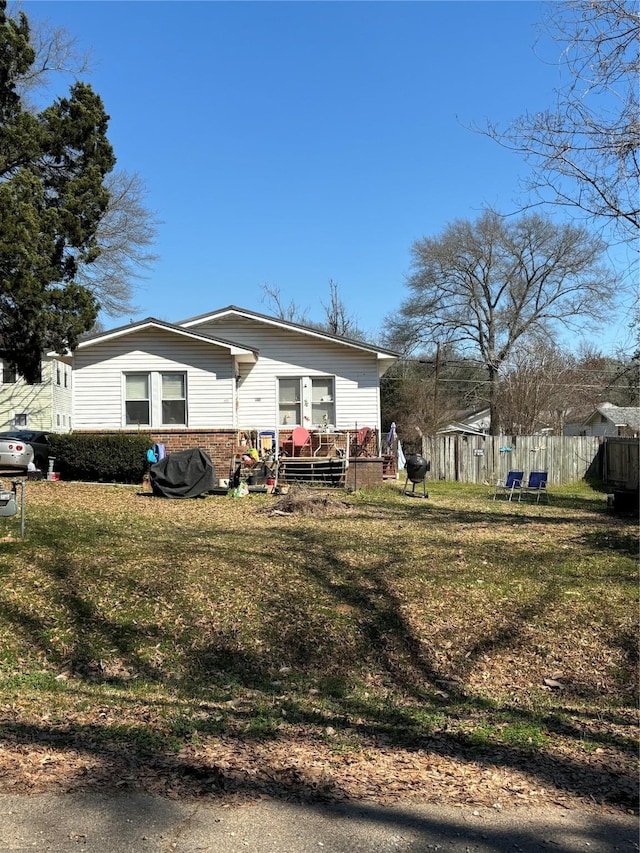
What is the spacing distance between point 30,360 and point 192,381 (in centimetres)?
392

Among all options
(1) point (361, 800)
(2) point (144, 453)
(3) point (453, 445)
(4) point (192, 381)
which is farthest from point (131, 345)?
(1) point (361, 800)

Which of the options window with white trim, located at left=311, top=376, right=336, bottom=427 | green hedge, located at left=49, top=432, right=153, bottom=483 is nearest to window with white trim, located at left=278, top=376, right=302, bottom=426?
window with white trim, located at left=311, top=376, right=336, bottom=427

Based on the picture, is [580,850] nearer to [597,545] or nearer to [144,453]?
[597,545]

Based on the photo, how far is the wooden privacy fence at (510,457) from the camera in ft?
74.4

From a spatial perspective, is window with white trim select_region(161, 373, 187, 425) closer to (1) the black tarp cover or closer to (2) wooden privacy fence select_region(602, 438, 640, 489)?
(1) the black tarp cover

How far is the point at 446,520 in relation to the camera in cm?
1220

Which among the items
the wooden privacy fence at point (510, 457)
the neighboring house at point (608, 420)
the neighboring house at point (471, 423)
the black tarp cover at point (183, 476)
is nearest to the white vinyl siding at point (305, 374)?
the wooden privacy fence at point (510, 457)

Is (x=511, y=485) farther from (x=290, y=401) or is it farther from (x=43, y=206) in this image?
(x=43, y=206)

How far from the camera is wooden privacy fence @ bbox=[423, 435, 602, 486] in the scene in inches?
893

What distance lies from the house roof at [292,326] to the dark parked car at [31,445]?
17.6ft

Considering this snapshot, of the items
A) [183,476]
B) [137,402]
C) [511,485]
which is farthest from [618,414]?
[183,476]

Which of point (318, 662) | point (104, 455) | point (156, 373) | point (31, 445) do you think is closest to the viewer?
point (318, 662)

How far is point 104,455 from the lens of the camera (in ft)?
53.7

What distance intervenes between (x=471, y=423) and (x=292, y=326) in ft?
123
